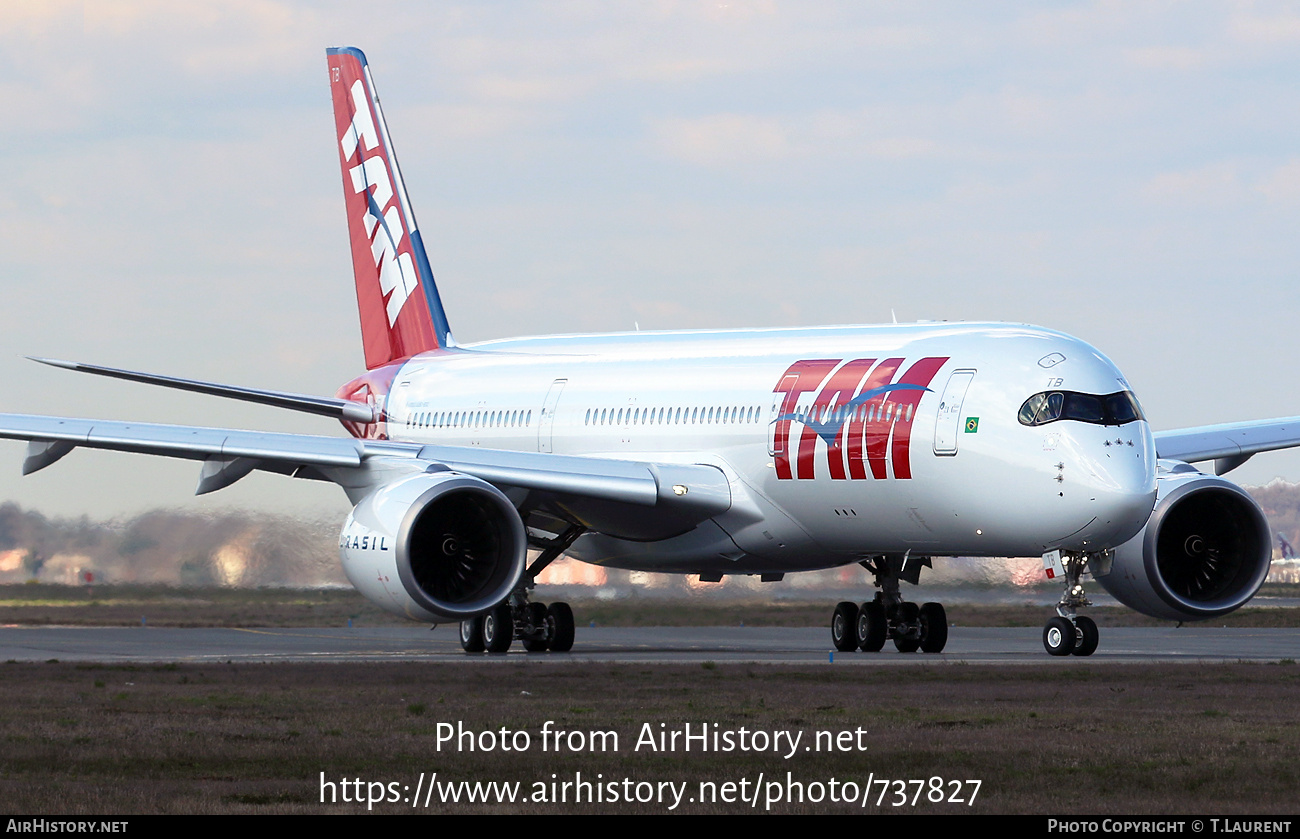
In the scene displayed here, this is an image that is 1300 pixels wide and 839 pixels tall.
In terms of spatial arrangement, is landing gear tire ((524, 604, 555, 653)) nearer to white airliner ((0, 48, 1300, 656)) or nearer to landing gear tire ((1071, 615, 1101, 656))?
white airliner ((0, 48, 1300, 656))

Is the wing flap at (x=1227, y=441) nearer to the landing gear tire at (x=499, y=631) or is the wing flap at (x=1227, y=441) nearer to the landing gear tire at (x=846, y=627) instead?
the landing gear tire at (x=846, y=627)

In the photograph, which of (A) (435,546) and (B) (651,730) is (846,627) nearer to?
(A) (435,546)

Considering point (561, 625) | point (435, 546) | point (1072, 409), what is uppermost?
point (1072, 409)

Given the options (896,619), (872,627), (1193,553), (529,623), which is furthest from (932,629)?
(529,623)

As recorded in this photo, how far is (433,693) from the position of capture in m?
19.2

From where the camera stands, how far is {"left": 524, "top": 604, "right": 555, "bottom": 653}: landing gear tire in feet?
91.4

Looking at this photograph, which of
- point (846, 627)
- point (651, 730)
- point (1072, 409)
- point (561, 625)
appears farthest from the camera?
point (561, 625)

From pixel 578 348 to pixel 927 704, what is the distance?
1461cm

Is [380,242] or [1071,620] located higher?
[380,242]

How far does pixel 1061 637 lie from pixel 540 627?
7618 millimetres

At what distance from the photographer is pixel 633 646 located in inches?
1137

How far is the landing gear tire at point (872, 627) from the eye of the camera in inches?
1062

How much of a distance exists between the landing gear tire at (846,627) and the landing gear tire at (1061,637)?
3.92 meters
